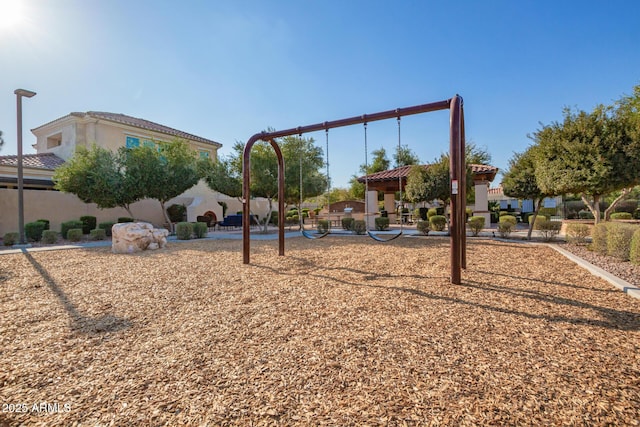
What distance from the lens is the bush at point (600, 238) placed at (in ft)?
24.5

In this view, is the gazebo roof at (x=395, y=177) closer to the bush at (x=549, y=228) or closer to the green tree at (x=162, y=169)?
the bush at (x=549, y=228)

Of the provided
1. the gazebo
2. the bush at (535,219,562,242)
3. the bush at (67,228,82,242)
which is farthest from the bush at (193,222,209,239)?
the bush at (535,219,562,242)

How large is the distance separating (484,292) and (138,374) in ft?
14.0

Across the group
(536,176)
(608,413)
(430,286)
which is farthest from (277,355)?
(536,176)

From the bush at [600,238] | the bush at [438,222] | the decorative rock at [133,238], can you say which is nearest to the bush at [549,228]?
the bush at [600,238]

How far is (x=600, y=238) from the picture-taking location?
763 cm

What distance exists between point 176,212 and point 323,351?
19612 millimetres

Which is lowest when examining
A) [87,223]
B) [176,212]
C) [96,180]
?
[87,223]

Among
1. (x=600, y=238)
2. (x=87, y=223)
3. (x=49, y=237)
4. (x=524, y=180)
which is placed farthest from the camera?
(x=87, y=223)

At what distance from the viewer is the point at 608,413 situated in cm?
185

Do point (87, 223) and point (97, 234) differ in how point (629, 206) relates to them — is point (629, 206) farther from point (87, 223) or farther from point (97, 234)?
point (87, 223)

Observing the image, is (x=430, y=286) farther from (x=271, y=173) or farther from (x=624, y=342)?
(x=271, y=173)

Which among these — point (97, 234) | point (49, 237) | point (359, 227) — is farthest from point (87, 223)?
point (359, 227)

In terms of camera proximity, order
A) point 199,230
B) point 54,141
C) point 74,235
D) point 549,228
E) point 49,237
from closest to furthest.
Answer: point 549,228, point 49,237, point 74,235, point 199,230, point 54,141
